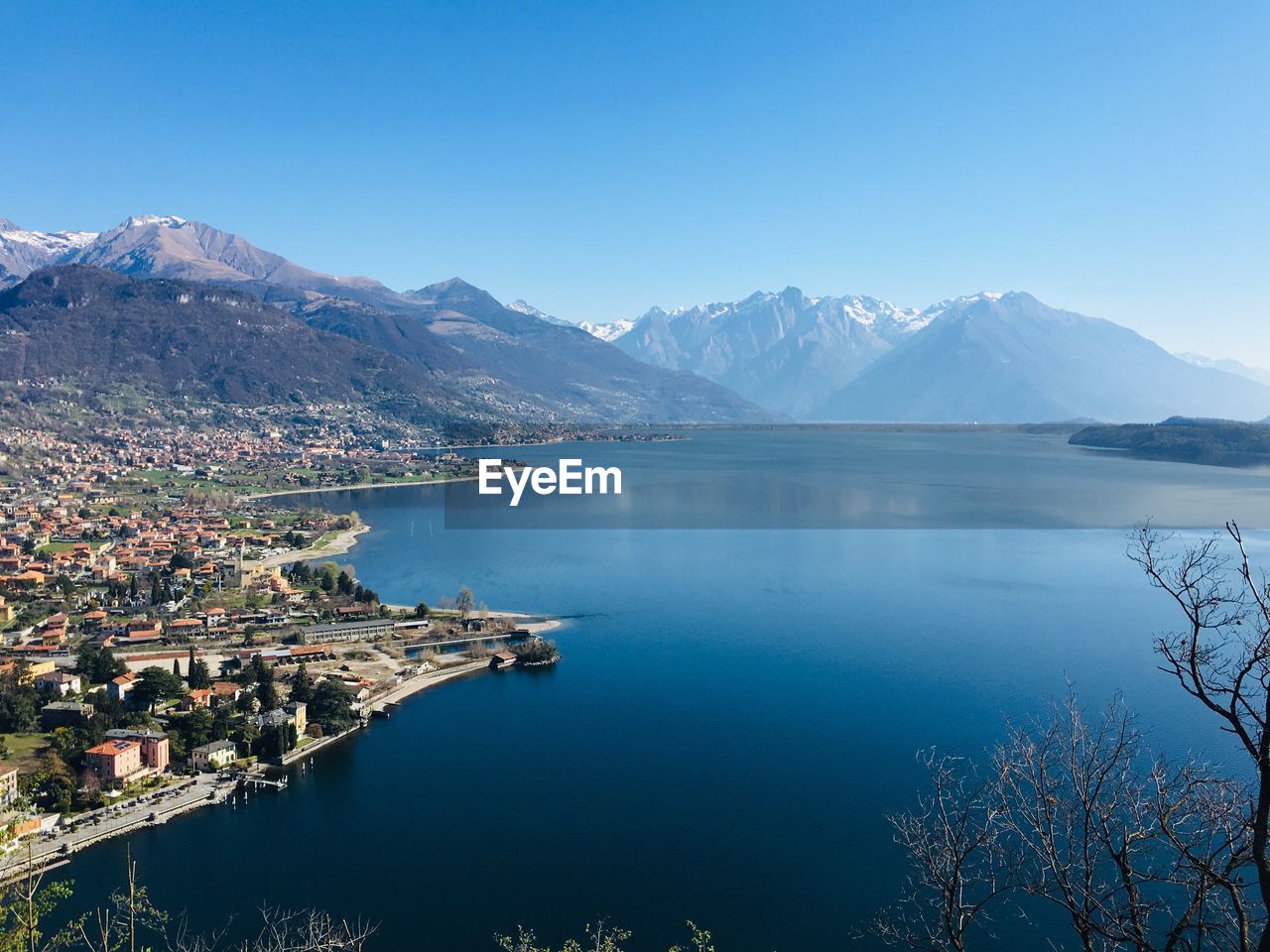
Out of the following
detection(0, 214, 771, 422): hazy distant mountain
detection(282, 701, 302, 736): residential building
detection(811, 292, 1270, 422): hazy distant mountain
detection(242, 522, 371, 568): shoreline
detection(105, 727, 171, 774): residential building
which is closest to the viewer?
detection(105, 727, 171, 774): residential building

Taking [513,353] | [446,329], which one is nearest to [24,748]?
[513,353]

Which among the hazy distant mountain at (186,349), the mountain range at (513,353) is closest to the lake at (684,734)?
the hazy distant mountain at (186,349)

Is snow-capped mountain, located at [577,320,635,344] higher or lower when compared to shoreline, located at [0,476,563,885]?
higher

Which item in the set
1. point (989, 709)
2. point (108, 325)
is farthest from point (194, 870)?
point (108, 325)

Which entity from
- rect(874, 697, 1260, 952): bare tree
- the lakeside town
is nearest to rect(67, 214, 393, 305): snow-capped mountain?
the lakeside town

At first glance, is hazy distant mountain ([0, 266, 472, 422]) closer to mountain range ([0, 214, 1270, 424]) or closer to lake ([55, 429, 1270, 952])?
mountain range ([0, 214, 1270, 424])

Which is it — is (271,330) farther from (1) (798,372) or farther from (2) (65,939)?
(1) (798,372)
